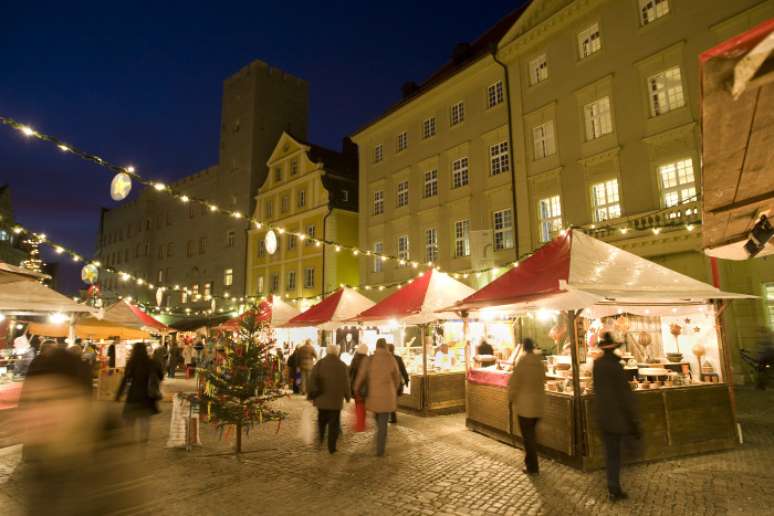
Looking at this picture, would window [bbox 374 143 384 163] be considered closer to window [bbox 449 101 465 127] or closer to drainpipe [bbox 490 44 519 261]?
window [bbox 449 101 465 127]

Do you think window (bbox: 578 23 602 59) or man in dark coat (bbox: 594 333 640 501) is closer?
man in dark coat (bbox: 594 333 640 501)

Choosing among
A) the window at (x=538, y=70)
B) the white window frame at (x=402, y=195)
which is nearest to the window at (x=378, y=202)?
the white window frame at (x=402, y=195)

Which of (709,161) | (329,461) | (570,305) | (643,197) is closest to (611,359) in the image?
(570,305)

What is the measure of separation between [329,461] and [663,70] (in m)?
16.6

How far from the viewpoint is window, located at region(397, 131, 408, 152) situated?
27388 millimetres

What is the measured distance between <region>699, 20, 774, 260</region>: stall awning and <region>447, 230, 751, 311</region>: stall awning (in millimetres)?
1971

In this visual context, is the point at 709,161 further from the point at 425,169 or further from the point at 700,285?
the point at 425,169

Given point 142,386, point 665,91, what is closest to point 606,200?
point 665,91

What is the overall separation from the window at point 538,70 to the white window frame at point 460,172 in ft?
15.1

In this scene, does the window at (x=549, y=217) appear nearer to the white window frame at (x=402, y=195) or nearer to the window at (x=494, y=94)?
the window at (x=494, y=94)

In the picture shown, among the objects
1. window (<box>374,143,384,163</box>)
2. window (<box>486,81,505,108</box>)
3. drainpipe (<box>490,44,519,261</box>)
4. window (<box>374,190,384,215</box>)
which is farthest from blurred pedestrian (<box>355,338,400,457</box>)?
window (<box>374,143,384,163</box>)

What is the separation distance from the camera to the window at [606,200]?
17.5 m

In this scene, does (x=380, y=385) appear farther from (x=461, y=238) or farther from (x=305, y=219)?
(x=305, y=219)

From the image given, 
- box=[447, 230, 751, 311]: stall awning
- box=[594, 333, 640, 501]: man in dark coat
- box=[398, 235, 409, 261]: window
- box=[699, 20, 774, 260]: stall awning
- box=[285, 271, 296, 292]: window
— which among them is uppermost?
box=[398, 235, 409, 261]: window
